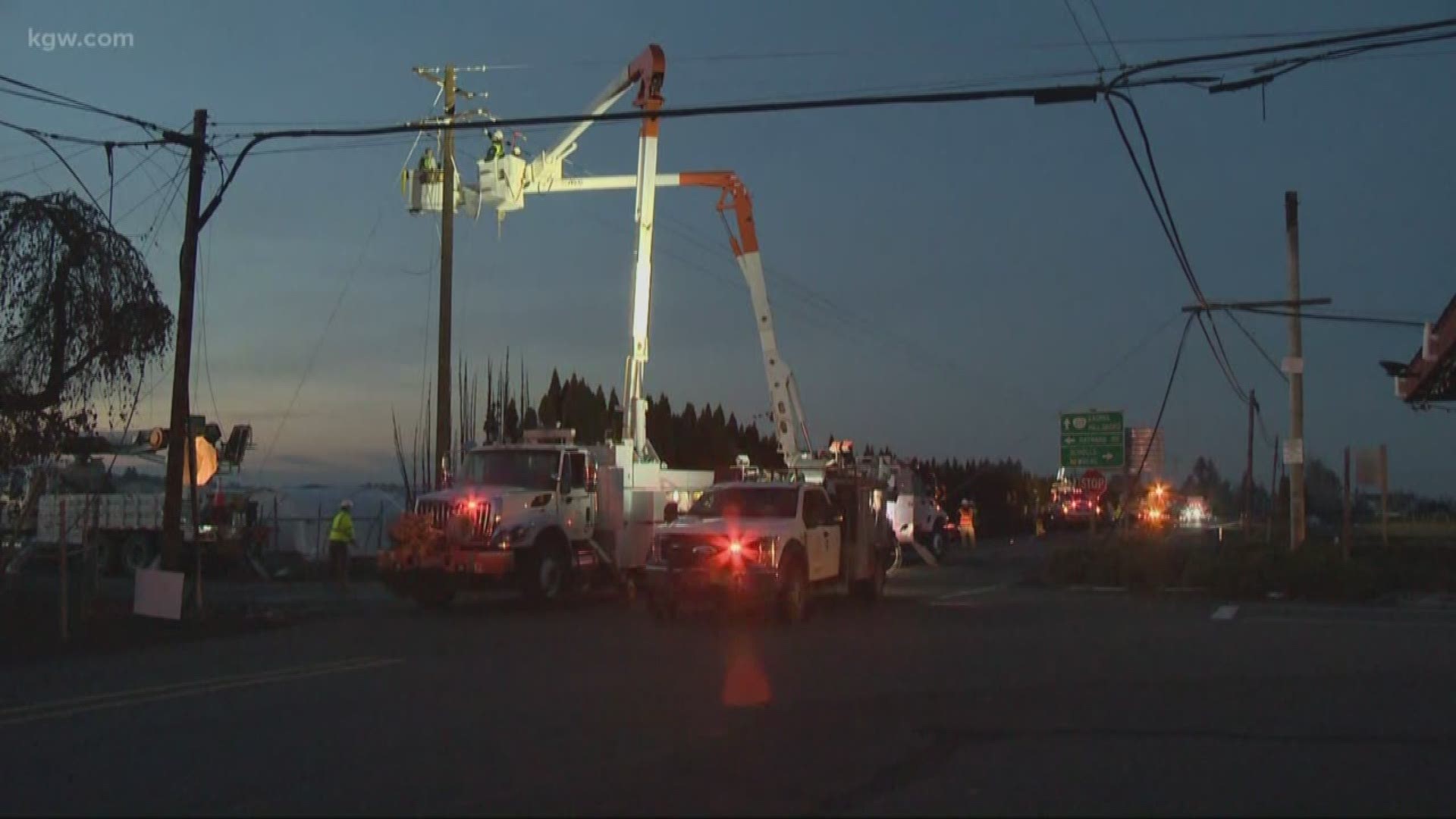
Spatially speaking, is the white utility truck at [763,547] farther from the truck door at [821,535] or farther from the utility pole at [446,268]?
the utility pole at [446,268]

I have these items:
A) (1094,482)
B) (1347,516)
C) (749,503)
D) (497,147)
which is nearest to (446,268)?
(497,147)

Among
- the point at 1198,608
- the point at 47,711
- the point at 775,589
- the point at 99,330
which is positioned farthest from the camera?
the point at 1198,608

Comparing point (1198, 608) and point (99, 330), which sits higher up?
point (99, 330)

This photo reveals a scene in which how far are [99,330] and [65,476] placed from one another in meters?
17.5

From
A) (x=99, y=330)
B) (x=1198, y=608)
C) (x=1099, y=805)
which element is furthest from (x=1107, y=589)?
(x=1099, y=805)

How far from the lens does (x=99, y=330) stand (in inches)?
738

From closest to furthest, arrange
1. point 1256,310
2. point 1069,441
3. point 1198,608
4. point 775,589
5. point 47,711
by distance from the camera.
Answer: point 47,711, point 775,589, point 1198,608, point 1256,310, point 1069,441

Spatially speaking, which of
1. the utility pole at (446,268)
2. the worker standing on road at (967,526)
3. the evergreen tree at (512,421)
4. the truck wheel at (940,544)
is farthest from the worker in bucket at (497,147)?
the worker standing on road at (967,526)

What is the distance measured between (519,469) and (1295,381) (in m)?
18.4

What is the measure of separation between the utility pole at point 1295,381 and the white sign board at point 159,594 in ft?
75.9

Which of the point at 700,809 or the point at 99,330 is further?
the point at 99,330

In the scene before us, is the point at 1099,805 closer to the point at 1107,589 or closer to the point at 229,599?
the point at 229,599

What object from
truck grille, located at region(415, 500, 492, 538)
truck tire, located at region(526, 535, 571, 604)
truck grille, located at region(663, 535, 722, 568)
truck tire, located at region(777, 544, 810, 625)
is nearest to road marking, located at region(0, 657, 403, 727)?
truck grille, located at region(663, 535, 722, 568)

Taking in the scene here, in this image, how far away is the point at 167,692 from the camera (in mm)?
13555
